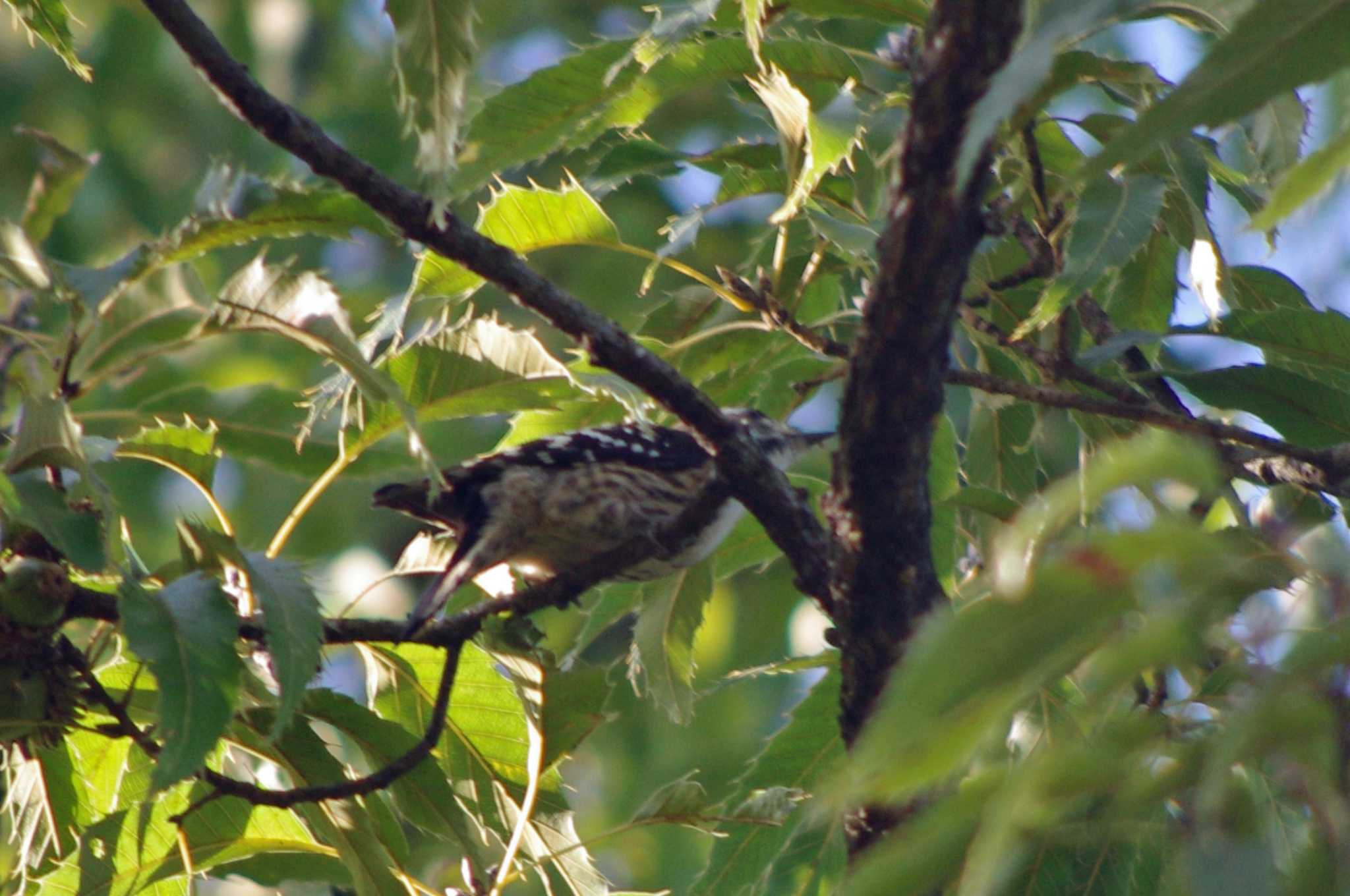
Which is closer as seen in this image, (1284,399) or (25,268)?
(25,268)

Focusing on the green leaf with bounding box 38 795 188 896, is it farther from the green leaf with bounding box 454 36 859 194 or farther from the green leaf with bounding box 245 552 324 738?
the green leaf with bounding box 454 36 859 194

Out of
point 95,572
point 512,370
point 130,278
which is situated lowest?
point 95,572

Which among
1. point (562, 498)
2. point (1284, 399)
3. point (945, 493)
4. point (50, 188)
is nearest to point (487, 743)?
point (945, 493)

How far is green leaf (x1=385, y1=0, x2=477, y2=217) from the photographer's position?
1711 mm

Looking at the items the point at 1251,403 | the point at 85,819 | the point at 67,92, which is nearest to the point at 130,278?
the point at 85,819

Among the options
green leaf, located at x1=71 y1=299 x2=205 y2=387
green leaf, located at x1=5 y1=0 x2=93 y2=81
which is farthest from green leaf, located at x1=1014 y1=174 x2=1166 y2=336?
green leaf, located at x1=5 y1=0 x2=93 y2=81

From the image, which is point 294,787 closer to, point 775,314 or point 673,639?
point 673,639

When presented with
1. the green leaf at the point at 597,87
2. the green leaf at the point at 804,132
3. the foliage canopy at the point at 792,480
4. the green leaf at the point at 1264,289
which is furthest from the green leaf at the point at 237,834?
the green leaf at the point at 1264,289

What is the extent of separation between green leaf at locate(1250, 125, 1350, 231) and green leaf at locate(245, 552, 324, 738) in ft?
4.56

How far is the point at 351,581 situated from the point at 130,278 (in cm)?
501

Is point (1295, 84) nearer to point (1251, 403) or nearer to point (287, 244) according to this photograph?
point (1251, 403)

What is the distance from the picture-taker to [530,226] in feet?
8.39

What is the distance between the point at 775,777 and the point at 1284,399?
1272mm

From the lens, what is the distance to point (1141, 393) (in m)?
2.62
